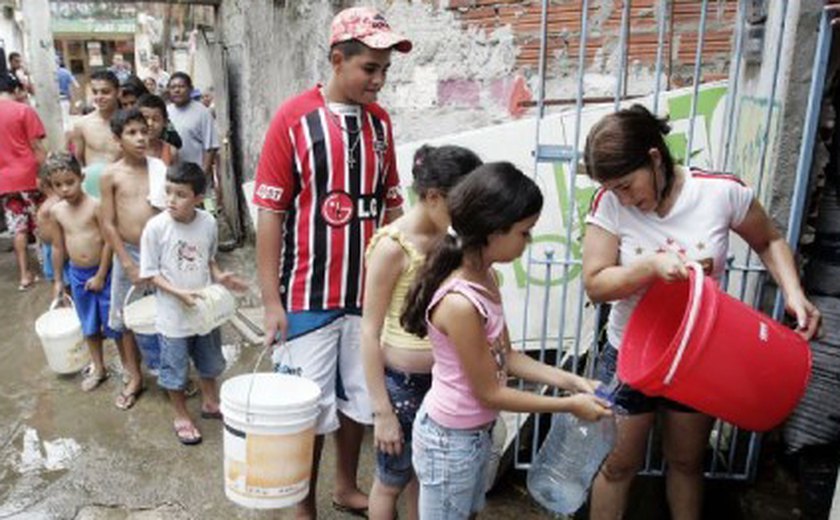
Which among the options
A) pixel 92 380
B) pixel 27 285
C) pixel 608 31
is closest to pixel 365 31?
pixel 608 31

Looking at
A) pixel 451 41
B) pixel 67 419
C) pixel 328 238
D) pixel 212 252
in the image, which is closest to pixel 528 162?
pixel 451 41

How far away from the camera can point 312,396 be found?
2395 millimetres

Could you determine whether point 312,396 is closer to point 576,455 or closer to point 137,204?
point 576,455

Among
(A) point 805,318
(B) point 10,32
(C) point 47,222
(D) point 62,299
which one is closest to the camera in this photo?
(A) point 805,318

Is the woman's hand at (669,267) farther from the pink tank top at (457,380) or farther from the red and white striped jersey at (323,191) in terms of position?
the red and white striped jersey at (323,191)

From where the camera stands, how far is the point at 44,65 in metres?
7.28

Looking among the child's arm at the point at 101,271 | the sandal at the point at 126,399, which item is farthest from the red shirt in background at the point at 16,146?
the sandal at the point at 126,399

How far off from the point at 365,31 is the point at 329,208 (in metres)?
0.63

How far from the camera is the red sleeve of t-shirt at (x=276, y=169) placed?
2.46 meters

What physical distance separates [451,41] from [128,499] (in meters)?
3.16

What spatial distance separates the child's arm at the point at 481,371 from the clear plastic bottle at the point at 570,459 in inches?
Result: 15.5

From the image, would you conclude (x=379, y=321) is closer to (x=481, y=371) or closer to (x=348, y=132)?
(x=481, y=371)

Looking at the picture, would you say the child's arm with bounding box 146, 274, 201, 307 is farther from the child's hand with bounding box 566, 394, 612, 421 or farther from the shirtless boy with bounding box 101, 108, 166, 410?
the child's hand with bounding box 566, 394, 612, 421

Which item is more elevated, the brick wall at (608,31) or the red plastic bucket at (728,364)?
the brick wall at (608,31)
